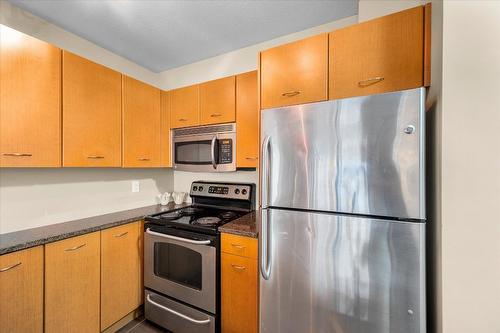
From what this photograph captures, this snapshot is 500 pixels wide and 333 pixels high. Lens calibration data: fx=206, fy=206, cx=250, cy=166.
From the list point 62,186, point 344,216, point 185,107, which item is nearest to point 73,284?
point 62,186

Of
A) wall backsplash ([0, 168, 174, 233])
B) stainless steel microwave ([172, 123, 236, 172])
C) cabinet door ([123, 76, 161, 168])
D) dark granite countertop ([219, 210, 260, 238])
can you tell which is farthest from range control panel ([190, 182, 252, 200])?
wall backsplash ([0, 168, 174, 233])

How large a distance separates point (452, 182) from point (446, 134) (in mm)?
A: 189

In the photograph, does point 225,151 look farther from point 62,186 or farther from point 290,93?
point 62,186

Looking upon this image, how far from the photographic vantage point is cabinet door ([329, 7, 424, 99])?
3.42ft

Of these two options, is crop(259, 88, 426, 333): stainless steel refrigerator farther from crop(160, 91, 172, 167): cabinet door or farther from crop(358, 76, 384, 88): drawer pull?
crop(160, 91, 172, 167): cabinet door

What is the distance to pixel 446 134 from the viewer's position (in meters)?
0.81

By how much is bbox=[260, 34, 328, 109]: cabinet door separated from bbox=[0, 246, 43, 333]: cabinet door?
1753 mm

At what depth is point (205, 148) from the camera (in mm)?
2084

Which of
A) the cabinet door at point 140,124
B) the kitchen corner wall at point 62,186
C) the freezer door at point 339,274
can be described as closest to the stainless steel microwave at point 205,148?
the cabinet door at point 140,124

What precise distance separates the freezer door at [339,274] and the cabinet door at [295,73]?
0.74 meters

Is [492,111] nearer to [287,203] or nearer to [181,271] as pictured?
[287,203]

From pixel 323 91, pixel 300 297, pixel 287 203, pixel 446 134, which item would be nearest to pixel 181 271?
pixel 300 297

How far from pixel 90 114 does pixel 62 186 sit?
665 mm

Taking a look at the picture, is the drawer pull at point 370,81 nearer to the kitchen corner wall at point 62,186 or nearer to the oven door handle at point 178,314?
the oven door handle at point 178,314
